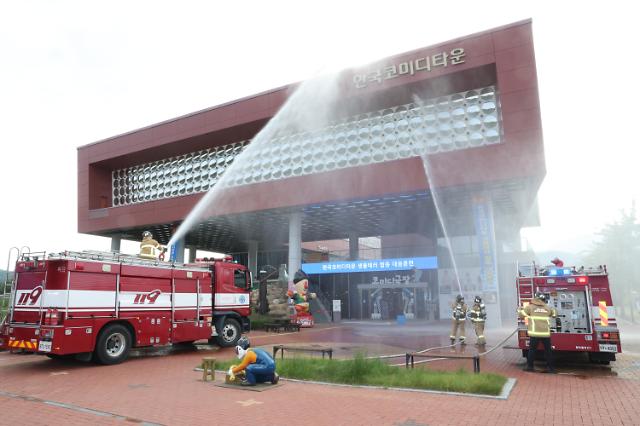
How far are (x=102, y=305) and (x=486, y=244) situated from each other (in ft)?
62.5

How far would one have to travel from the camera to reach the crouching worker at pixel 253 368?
28.3 feet

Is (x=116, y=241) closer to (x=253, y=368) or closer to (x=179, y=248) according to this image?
(x=179, y=248)

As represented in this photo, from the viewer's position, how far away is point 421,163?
24641mm

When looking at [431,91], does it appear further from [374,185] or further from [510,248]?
[510,248]

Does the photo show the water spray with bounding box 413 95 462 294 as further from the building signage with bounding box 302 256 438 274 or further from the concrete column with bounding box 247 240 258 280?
the concrete column with bounding box 247 240 258 280

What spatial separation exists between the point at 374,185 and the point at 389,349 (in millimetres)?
12947

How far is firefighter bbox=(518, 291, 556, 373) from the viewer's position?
10.0 metres

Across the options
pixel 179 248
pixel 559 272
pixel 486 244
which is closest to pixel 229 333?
pixel 559 272

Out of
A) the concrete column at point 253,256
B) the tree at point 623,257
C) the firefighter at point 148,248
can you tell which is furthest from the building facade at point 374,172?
Result: the firefighter at point 148,248

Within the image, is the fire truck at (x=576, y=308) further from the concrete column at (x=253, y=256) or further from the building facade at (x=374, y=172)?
the concrete column at (x=253, y=256)

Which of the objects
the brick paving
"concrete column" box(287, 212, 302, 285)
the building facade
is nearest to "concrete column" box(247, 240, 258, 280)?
the building facade

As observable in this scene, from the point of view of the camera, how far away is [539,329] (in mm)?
10086

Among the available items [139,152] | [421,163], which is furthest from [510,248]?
[139,152]

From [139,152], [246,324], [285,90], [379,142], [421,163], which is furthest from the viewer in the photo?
[139,152]
